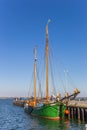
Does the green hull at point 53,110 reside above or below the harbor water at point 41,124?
above

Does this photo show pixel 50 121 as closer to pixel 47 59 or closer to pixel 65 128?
pixel 65 128

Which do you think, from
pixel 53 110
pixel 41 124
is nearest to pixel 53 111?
pixel 53 110

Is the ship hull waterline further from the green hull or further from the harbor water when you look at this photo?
the harbor water

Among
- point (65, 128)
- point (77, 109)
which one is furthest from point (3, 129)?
point (77, 109)

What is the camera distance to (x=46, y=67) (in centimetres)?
6319

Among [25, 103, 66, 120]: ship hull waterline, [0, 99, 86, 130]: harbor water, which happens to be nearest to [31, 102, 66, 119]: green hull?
[25, 103, 66, 120]: ship hull waterline

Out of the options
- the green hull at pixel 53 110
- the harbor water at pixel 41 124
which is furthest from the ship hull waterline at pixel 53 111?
the harbor water at pixel 41 124

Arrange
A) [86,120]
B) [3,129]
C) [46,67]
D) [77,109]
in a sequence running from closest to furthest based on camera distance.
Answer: [3,129], [86,120], [77,109], [46,67]

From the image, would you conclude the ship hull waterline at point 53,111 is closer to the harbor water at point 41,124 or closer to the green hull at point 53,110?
the green hull at point 53,110

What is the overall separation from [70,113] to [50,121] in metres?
8.40

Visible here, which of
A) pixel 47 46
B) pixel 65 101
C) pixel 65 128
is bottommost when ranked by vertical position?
pixel 65 128

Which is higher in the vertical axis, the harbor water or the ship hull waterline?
the ship hull waterline

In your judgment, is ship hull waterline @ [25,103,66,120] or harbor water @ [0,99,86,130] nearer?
harbor water @ [0,99,86,130]

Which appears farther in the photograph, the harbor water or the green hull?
the green hull
